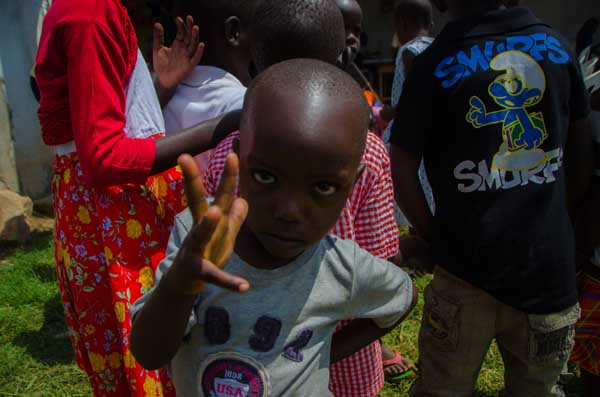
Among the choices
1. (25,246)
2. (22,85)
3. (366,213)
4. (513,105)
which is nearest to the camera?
(366,213)

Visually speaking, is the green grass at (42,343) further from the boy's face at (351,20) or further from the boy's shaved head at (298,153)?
the boy's shaved head at (298,153)

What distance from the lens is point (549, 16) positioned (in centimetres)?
828

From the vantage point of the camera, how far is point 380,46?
841 cm

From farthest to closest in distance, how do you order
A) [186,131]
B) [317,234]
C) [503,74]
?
[503,74] → [186,131] → [317,234]

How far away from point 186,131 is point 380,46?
24.3 feet

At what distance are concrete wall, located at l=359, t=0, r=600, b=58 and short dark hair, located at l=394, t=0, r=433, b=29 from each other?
14.5 feet

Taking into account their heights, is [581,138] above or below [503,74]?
below

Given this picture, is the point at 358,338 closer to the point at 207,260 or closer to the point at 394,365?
the point at 207,260

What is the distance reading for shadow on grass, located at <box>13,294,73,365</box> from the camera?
121 inches

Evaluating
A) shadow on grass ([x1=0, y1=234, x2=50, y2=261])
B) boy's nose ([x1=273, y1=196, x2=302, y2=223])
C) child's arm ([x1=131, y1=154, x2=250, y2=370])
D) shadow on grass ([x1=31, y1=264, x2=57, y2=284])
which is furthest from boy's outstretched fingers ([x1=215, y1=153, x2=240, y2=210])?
shadow on grass ([x1=0, y1=234, x2=50, y2=261])

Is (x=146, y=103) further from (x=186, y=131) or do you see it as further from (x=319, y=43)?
(x=319, y=43)

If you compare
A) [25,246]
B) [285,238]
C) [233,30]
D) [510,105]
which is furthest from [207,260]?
[25,246]

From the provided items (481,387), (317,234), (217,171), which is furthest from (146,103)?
(481,387)

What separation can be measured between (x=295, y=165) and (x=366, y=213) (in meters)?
0.41
